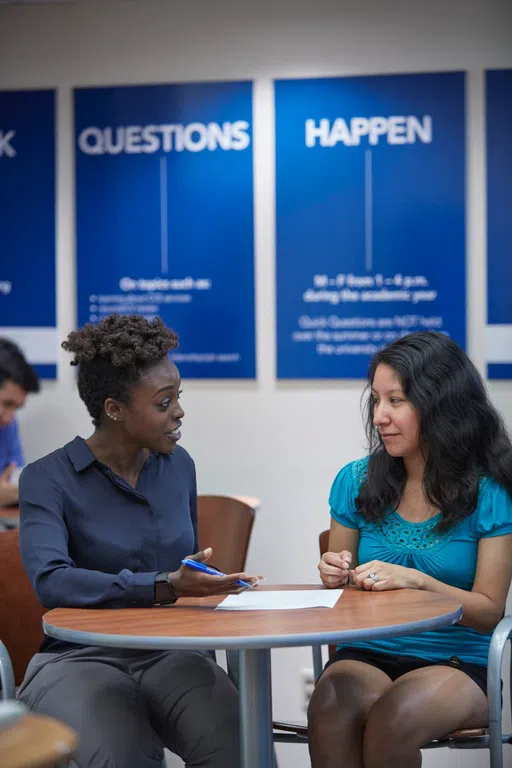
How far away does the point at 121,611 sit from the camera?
7.71 feet

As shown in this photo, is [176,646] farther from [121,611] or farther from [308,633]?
[121,611]

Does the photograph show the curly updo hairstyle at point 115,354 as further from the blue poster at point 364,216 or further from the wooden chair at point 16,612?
the blue poster at point 364,216

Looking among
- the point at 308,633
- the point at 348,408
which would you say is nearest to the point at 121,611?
the point at 308,633

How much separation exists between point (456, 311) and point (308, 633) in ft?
8.54

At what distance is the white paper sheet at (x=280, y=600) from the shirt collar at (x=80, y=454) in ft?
1.63

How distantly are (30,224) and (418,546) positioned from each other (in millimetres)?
2639

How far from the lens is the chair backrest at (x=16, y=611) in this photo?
118 inches

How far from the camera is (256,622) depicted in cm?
215

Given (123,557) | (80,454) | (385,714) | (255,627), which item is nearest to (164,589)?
(123,557)

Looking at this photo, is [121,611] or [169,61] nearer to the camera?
[121,611]

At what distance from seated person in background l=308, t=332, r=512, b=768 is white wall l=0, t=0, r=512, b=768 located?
4.86 feet

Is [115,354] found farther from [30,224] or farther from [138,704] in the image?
[30,224]

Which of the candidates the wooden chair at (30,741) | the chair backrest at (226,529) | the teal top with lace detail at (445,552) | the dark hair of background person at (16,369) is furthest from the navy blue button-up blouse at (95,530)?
the dark hair of background person at (16,369)

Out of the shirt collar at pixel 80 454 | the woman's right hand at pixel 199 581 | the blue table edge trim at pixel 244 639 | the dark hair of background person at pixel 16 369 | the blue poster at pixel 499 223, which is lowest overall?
the blue table edge trim at pixel 244 639
